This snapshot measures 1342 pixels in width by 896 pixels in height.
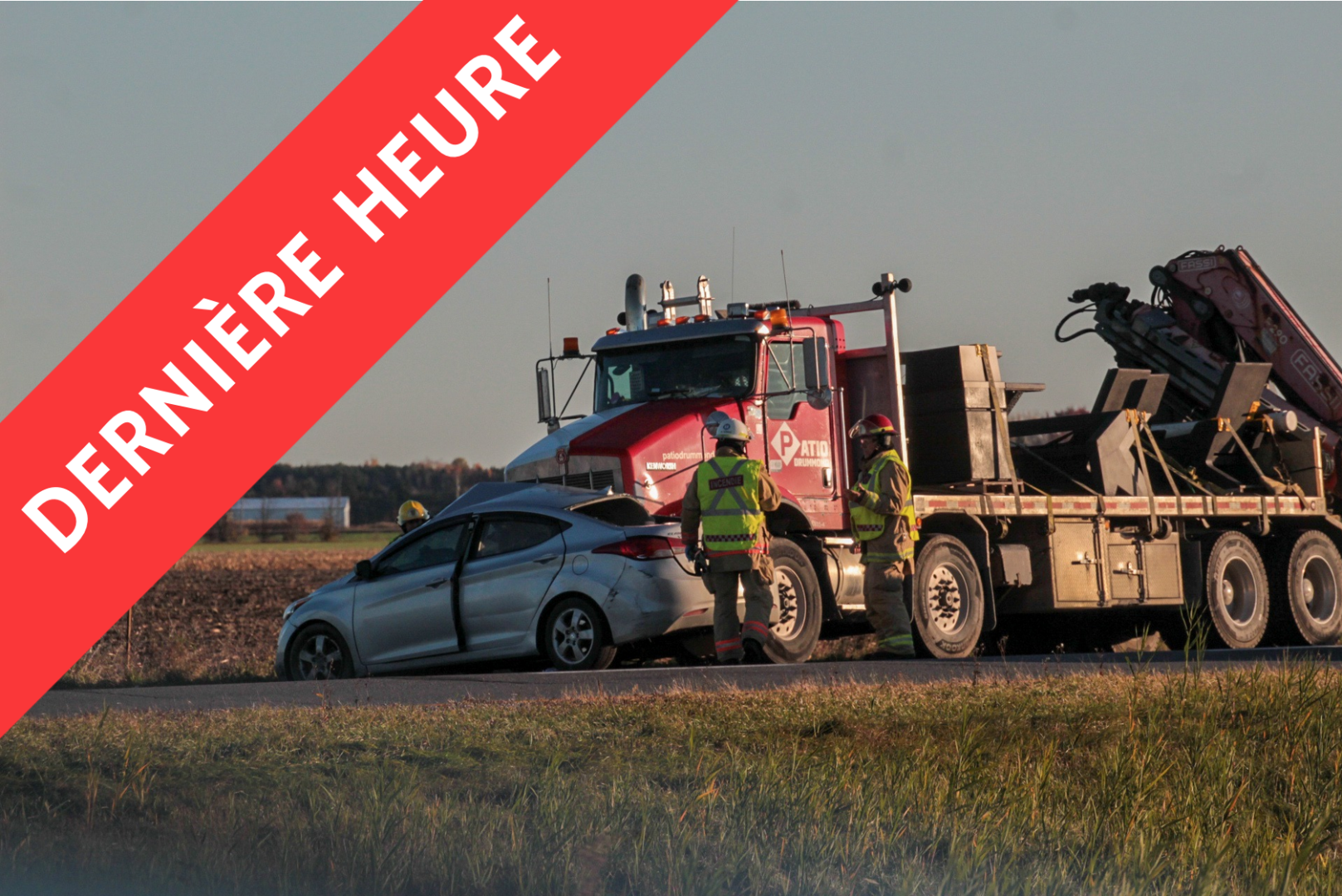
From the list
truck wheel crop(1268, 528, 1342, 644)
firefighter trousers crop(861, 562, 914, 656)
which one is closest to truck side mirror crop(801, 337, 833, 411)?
firefighter trousers crop(861, 562, 914, 656)

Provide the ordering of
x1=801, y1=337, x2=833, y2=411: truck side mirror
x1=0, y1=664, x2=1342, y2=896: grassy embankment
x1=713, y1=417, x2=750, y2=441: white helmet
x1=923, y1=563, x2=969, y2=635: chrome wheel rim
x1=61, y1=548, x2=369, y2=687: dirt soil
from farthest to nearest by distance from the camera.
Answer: x1=61, y1=548, x2=369, y2=687: dirt soil → x1=923, y1=563, x2=969, y2=635: chrome wheel rim → x1=801, y1=337, x2=833, y2=411: truck side mirror → x1=713, y1=417, x2=750, y2=441: white helmet → x1=0, y1=664, x2=1342, y2=896: grassy embankment

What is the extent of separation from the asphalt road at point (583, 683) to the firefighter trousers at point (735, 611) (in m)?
0.49

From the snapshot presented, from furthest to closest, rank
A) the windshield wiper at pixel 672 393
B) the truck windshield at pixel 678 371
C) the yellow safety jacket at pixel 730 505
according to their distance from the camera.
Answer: the windshield wiper at pixel 672 393
the truck windshield at pixel 678 371
the yellow safety jacket at pixel 730 505

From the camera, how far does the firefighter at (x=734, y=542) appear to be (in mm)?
12445

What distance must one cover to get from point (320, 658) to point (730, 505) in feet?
13.1

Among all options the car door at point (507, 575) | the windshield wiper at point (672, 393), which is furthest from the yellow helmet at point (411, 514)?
the car door at point (507, 575)

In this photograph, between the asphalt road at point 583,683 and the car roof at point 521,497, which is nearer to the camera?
the asphalt road at point 583,683

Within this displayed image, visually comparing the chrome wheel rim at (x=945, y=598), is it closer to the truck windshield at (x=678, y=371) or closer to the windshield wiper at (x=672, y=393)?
the truck windshield at (x=678, y=371)

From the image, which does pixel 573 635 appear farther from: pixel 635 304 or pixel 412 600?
pixel 635 304

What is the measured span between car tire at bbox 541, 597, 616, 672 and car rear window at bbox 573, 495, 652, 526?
75 centimetres

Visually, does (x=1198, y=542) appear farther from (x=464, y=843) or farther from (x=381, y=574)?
(x=464, y=843)

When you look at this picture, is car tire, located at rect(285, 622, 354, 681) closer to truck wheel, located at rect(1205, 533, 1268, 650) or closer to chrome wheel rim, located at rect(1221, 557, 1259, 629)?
truck wheel, located at rect(1205, 533, 1268, 650)

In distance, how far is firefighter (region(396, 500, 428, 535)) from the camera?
17.3 m

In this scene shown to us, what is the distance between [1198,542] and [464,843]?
13.7 metres
